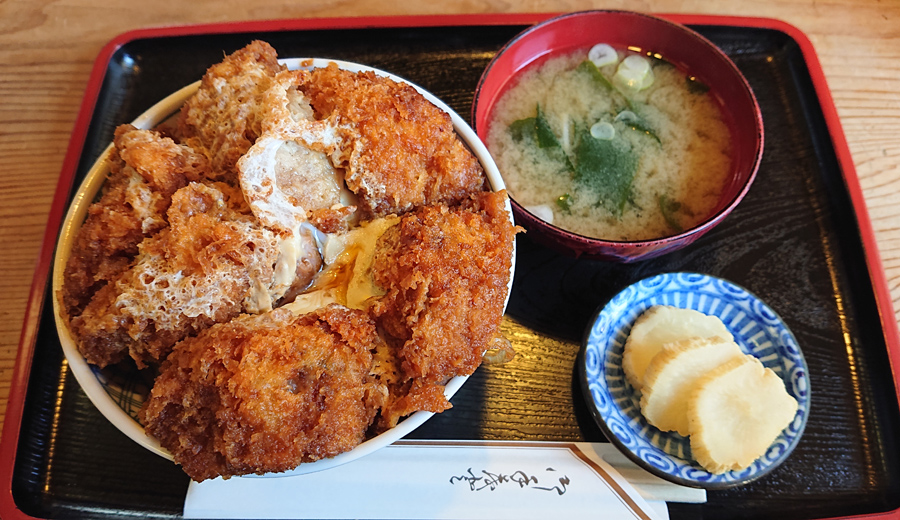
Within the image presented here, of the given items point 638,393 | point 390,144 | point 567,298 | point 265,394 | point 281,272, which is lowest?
point 638,393

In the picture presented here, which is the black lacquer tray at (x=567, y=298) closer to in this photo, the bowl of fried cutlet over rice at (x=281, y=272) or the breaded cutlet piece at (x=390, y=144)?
the bowl of fried cutlet over rice at (x=281, y=272)

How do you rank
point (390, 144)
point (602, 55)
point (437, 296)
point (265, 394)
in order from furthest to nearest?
point (602, 55), point (390, 144), point (437, 296), point (265, 394)

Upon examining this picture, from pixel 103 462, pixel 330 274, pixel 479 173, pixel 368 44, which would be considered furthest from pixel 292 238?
pixel 368 44

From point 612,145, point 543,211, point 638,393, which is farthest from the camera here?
point 612,145

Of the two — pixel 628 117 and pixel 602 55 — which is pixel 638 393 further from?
pixel 602 55

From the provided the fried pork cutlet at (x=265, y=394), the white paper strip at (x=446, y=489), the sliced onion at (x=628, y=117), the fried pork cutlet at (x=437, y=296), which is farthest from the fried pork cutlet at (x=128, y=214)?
the sliced onion at (x=628, y=117)

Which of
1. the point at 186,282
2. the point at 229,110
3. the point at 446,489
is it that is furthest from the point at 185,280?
the point at 446,489

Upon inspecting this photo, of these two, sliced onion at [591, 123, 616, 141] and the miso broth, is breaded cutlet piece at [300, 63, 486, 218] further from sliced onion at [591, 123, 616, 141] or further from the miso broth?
sliced onion at [591, 123, 616, 141]
